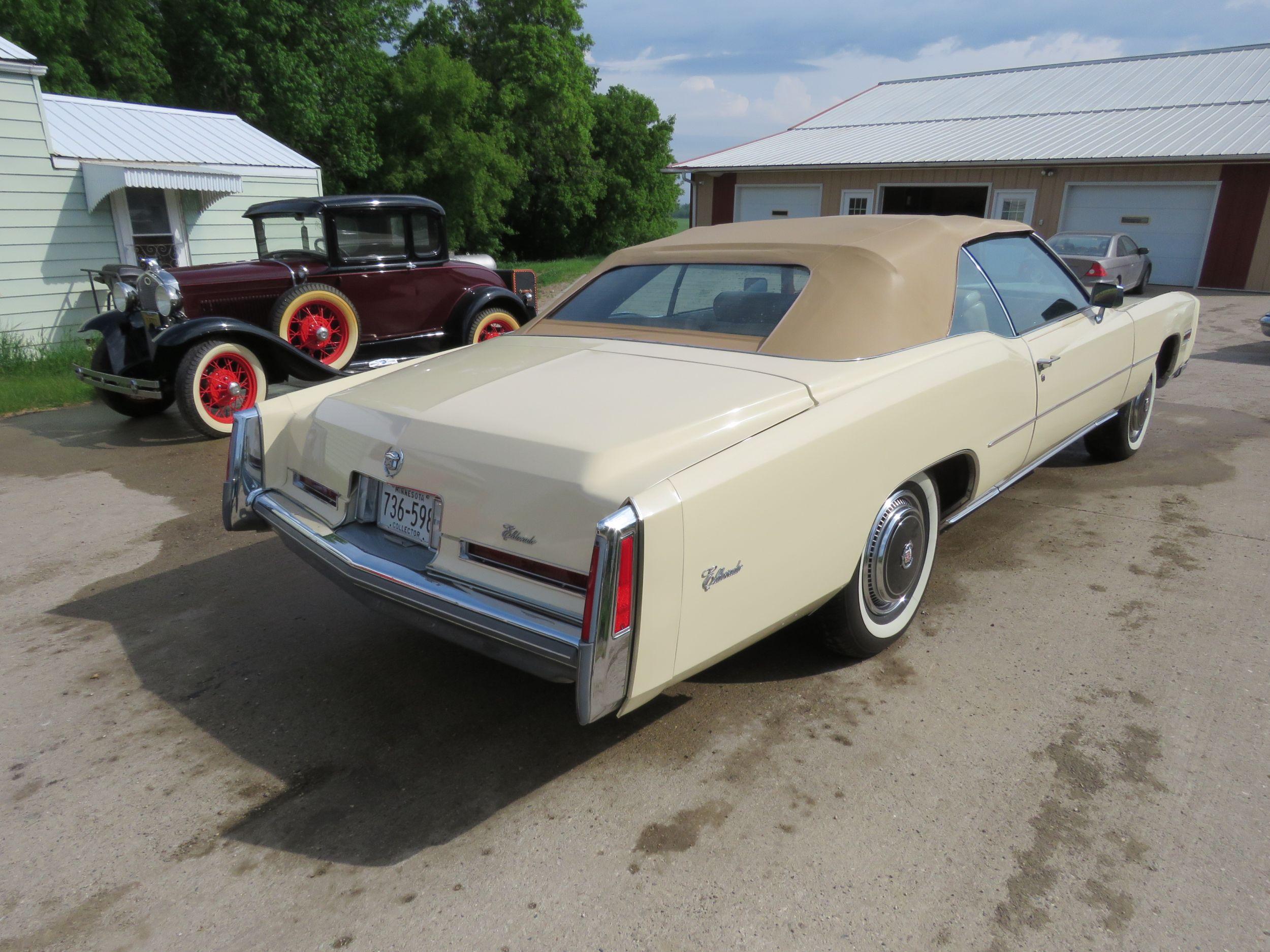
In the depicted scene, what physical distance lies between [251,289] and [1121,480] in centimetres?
682

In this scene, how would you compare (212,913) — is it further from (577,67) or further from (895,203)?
(577,67)

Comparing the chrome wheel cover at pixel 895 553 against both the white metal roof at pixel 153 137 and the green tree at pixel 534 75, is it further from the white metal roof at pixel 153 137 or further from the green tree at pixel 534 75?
the green tree at pixel 534 75

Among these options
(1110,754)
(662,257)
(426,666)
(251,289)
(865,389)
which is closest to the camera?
(1110,754)

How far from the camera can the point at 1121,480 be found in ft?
17.9

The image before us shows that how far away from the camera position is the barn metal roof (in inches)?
706

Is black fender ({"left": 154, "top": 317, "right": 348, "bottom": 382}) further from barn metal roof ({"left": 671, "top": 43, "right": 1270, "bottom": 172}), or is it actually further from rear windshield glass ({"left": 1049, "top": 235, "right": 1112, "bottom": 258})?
barn metal roof ({"left": 671, "top": 43, "right": 1270, "bottom": 172})

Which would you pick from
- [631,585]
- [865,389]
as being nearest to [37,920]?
[631,585]

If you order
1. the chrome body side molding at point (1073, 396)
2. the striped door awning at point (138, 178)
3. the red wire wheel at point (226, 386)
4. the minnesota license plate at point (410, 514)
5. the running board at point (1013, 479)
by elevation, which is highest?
the striped door awning at point (138, 178)

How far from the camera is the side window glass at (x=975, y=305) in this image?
3.74m

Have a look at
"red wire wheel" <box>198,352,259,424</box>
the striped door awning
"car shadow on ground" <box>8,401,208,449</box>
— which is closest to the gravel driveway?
"red wire wheel" <box>198,352,259,424</box>

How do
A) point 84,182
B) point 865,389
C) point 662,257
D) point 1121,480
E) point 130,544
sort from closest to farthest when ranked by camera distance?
point 865,389
point 662,257
point 130,544
point 1121,480
point 84,182

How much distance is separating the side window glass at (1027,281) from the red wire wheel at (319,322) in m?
5.24

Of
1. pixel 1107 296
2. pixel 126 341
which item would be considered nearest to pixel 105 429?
pixel 126 341

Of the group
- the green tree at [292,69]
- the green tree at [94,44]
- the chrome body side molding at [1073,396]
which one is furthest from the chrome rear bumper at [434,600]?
the green tree at [292,69]
